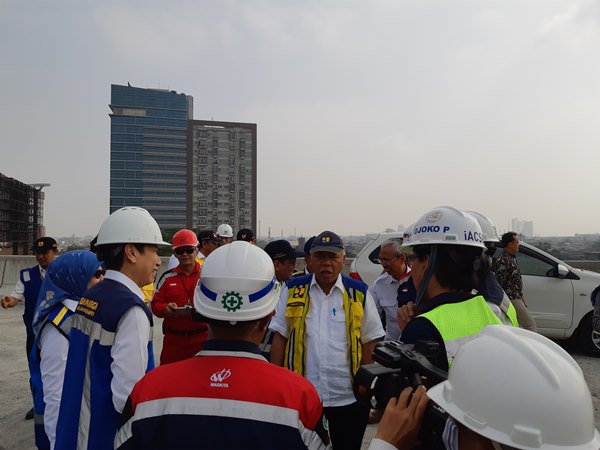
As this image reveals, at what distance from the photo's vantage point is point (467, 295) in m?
1.73

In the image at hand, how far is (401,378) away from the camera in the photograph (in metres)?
1.26

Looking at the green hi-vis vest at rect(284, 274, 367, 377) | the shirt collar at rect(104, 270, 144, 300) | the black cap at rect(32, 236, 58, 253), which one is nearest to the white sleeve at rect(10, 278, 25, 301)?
the black cap at rect(32, 236, 58, 253)

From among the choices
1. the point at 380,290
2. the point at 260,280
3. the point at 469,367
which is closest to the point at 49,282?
the point at 260,280

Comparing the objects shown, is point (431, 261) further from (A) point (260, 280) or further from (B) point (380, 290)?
(B) point (380, 290)

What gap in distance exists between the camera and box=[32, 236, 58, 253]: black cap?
496cm

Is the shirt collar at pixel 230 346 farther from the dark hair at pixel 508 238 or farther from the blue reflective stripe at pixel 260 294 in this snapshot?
the dark hair at pixel 508 238

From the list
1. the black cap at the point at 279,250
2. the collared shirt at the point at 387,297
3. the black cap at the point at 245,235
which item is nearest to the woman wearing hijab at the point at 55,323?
the black cap at the point at 279,250

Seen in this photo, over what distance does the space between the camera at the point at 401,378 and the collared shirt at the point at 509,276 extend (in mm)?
5395

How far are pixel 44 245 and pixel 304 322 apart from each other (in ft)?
12.8

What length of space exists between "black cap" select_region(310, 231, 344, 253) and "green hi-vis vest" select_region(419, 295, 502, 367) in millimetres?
1497

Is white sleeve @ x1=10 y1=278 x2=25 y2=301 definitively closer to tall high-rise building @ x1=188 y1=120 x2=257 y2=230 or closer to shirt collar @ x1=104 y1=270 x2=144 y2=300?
shirt collar @ x1=104 y1=270 x2=144 y2=300

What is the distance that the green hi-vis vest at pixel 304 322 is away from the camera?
2809 millimetres

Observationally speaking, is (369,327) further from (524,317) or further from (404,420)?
(524,317)

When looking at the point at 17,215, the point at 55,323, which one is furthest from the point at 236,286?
the point at 17,215
